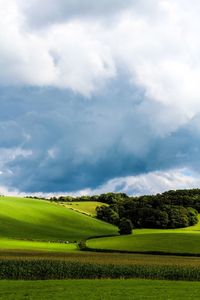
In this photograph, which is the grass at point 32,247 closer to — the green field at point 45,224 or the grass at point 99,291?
the green field at point 45,224

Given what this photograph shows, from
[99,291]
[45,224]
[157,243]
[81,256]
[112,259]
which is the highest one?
[45,224]

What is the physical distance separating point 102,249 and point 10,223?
65.8 metres

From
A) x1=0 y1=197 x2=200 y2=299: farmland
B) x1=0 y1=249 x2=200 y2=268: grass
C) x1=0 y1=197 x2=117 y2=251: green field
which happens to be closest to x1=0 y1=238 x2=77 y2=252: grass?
x1=0 y1=197 x2=200 y2=299: farmland

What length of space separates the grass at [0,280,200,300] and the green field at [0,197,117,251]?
311 ft

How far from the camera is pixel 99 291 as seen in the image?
1513 inches

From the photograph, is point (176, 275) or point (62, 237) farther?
point (62, 237)

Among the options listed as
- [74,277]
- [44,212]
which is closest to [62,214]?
[44,212]

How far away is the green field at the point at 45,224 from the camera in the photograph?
149875 millimetres

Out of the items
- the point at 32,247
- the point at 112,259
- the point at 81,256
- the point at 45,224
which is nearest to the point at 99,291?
the point at 112,259

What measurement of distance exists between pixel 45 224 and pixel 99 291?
453ft

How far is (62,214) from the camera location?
193125mm

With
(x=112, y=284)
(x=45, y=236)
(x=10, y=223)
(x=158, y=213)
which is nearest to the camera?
(x=112, y=284)

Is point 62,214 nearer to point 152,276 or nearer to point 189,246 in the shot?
point 189,246

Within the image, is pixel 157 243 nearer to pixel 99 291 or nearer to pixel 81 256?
pixel 81 256
